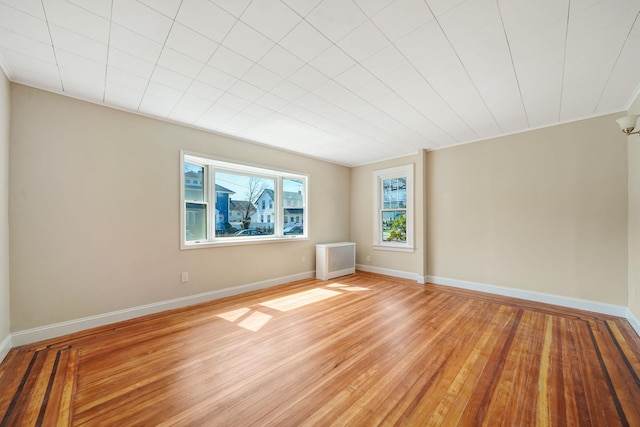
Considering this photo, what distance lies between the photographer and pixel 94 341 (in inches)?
100

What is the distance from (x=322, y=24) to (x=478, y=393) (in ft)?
9.34

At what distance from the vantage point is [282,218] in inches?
197

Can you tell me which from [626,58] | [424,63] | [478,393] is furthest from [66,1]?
[626,58]

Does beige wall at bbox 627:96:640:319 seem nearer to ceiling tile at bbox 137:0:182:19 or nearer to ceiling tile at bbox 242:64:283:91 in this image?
ceiling tile at bbox 242:64:283:91

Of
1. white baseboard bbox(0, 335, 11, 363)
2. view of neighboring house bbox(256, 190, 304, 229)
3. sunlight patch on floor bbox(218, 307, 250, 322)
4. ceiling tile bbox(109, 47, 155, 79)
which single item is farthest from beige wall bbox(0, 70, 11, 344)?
view of neighboring house bbox(256, 190, 304, 229)

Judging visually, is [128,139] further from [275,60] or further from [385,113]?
[385,113]

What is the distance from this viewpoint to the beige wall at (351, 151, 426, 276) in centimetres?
496

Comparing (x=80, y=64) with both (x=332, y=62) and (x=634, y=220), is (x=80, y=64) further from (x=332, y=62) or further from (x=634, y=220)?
(x=634, y=220)

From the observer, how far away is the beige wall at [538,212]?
329 cm

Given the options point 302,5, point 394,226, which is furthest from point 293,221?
point 302,5

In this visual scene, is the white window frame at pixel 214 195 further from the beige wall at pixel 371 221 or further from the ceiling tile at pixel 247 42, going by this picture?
the ceiling tile at pixel 247 42

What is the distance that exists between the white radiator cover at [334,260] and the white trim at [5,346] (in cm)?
411

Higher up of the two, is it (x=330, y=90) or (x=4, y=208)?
(x=330, y=90)

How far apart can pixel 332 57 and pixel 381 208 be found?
13.3ft
